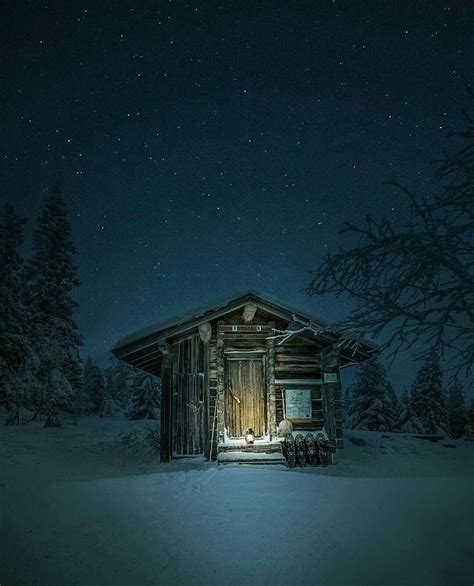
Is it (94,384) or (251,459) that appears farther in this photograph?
(94,384)

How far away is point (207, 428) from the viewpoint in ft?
42.1

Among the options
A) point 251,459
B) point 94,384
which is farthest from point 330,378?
point 94,384

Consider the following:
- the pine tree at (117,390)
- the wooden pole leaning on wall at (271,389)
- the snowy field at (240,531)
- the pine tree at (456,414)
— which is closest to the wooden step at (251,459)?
the wooden pole leaning on wall at (271,389)

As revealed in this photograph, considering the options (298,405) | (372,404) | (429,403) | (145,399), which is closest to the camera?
(298,405)

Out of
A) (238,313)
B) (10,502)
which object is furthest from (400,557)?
(238,313)

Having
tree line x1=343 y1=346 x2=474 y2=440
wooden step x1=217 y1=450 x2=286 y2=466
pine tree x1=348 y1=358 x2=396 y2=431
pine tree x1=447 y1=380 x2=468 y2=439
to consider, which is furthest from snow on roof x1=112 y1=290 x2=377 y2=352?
pine tree x1=447 y1=380 x2=468 y2=439

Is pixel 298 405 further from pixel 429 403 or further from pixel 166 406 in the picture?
pixel 429 403

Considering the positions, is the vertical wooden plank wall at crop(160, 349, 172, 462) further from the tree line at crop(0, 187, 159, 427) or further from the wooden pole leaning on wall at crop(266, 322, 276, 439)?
the tree line at crop(0, 187, 159, 427)

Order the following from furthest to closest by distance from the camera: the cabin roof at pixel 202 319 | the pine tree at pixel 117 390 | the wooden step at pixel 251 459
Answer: the pine tree at pixel 117 390 → the cabin roof at pixel 202 319 → the wooden step at pixel 251 459

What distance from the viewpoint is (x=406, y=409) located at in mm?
33094

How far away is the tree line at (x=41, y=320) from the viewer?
20594 mm

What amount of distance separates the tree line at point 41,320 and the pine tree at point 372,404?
19.0 meters

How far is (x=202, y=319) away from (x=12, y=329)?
12383 mm

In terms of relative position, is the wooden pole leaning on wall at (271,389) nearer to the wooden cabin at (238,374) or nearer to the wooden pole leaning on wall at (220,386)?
the wooden cabin at (238,374)
